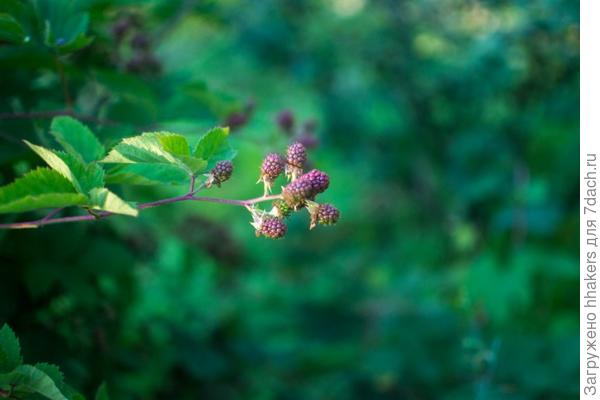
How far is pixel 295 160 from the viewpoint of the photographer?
2.98 feet

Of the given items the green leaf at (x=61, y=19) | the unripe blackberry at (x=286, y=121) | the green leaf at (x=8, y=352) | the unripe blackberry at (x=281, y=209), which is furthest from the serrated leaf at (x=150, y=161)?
the unripe blackberry at (x=286, y=121)

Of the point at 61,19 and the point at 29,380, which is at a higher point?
the point at 61,19

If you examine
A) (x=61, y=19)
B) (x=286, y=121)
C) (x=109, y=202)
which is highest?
(x=286, y=121)

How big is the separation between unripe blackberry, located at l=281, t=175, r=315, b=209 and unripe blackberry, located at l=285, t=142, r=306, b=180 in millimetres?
52

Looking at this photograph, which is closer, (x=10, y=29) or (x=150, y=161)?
(x=150, y=161)

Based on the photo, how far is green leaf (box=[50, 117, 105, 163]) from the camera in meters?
0.96

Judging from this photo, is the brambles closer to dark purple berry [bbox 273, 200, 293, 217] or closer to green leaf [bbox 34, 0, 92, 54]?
dark purple berry [bbox 273, 200, 293, 217]

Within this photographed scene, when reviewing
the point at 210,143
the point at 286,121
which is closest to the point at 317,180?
the point at 210,143

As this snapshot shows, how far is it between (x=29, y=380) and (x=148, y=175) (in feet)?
0.92

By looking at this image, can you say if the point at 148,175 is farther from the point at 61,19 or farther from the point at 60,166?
the point at 61,19

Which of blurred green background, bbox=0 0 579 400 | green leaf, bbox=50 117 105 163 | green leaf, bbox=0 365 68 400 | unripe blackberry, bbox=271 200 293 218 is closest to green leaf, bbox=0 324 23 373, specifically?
green leaf, bbox=0 365 68 400

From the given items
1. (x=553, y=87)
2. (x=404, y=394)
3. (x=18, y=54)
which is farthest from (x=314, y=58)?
(x=18, y=54)

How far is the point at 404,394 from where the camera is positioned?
261cm
